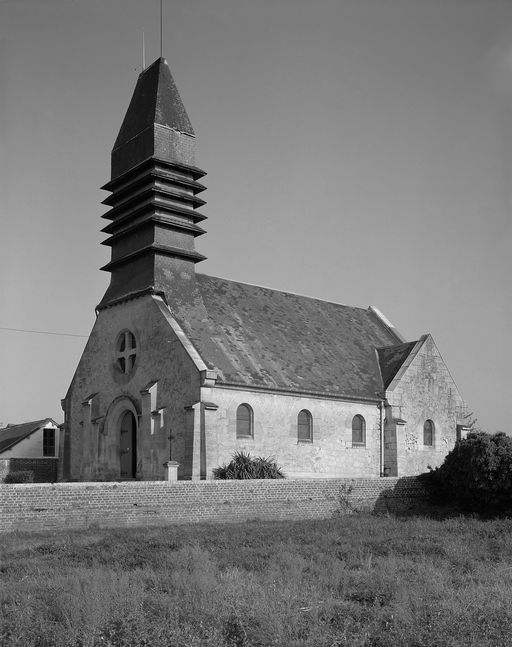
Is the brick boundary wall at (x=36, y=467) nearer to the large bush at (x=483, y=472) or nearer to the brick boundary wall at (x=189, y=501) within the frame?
the brick boundary wall at (x=189, y=501)

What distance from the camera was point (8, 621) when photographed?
34.6 ft

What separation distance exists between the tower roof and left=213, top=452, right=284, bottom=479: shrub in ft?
50.6

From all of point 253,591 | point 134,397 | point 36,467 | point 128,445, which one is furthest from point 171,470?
point 253,591

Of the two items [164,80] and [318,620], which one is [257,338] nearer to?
[164,80]

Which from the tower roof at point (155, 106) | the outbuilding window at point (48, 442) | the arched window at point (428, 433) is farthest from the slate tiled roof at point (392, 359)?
the outbuilding window at point (48, 442)

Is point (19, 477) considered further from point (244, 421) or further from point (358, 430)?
point (358, 430)

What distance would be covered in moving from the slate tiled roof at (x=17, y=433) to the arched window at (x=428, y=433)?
2047cm

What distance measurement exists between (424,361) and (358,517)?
13018 millimetres

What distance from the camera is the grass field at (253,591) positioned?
33.1ft

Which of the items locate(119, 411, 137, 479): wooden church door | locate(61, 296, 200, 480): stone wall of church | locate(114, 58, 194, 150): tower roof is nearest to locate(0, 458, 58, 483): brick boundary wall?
locate(61, 296, 200, 480): stone wall of church

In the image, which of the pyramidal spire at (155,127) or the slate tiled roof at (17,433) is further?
the slate tiled roof at (17,433)

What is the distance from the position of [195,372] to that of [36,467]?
14.3 meters

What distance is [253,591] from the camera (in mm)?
11797

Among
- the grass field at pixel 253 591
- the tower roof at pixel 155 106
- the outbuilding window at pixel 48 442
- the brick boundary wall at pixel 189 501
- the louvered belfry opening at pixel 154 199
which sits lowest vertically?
the grass field at pixel 253 591
